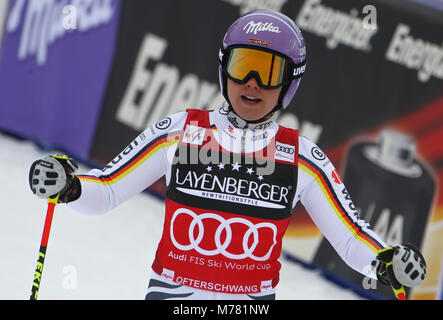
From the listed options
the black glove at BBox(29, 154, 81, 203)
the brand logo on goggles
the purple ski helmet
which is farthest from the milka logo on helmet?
the black glove at BBox(29, 154, 81, 203)

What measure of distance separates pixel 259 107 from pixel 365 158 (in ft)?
11.4

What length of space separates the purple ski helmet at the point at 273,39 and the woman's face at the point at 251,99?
56 mm

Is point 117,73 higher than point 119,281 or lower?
higher

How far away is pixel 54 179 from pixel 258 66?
102 centimetres

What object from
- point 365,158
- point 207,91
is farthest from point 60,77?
point 365,158

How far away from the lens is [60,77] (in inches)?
366

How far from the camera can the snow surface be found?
19.9 feet

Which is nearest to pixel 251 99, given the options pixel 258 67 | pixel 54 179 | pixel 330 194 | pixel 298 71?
pixel 258 67

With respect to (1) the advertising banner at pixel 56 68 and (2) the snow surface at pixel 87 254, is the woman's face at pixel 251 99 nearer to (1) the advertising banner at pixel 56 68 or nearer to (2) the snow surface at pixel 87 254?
(2) the snow surface at pixel 87 254

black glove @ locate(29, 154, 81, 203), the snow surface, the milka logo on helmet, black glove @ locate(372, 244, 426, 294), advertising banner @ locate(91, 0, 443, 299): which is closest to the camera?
black glove @ locate(372, 244, 426, 294)

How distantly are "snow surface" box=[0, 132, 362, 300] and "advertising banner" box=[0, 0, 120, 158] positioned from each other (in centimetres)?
115

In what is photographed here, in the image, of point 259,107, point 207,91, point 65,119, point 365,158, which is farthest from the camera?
point 65,119

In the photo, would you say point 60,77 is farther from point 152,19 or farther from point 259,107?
point 259,107

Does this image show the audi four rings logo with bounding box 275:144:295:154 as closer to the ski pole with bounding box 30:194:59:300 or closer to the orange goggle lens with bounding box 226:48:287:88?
the orange goggle lens with bounding box 226:48:287:88
